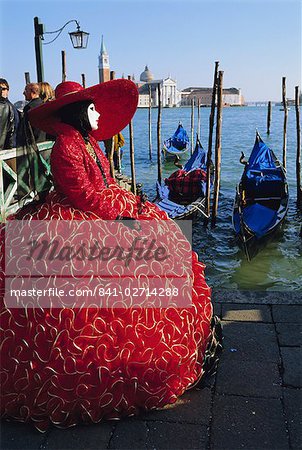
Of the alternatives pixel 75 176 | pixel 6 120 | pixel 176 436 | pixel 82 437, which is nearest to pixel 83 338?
pixel 82 437

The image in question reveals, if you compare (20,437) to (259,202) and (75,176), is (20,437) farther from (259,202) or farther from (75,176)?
(259,202)

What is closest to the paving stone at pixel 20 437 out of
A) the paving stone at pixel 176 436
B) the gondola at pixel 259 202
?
the paving stone at pixel 176 436

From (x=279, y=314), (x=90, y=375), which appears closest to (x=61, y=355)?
(x=90, y=375)

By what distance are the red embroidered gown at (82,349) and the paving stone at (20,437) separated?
0.15 feet

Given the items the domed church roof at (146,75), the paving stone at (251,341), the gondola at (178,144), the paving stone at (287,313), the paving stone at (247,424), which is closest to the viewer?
the paving stone at (247,424)

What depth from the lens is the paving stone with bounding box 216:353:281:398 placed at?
106 inches

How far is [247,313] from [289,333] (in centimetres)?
39

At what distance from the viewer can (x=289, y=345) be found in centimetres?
319

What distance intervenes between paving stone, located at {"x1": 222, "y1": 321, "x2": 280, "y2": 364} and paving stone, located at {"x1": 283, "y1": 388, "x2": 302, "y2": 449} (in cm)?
34

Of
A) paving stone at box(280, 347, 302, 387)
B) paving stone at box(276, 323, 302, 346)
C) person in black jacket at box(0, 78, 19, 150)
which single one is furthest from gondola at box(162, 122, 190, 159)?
paving stone at box(280, 347, 302, 387)

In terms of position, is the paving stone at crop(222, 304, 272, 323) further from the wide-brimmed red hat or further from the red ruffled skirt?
the wide-brimmed red hat

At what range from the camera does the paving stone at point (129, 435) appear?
2297mm

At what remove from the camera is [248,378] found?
2.82m

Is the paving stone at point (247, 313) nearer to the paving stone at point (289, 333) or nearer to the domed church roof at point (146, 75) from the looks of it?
the paving stone at point (289, 333)
